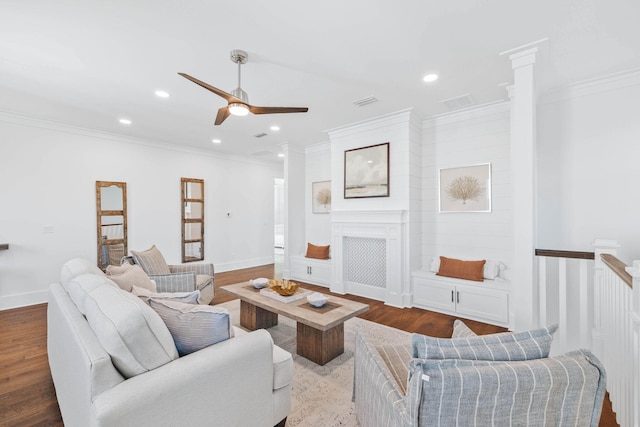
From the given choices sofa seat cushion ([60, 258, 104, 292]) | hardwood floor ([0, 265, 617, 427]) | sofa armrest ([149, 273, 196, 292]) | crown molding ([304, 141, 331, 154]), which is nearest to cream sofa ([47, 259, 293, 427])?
sofa seat cushion ([60, 258, 104, 292])

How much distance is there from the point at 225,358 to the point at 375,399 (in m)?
0.76

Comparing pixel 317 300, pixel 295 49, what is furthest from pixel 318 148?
pixel 317 300

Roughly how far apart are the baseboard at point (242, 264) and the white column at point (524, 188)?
5547mm

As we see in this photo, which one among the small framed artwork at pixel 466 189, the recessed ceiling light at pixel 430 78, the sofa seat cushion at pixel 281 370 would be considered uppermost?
the recessed ceiling light at pixel 430 78

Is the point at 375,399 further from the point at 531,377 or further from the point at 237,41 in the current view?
the point at 237,41

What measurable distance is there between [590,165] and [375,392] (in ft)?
11.3

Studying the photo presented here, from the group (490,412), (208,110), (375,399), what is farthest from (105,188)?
(490,412)

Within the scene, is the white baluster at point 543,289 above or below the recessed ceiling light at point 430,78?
below

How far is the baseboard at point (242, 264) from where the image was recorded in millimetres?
6355

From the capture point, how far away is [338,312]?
2.52 m

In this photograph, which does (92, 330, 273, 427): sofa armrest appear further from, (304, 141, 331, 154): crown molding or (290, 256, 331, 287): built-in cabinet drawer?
(304, 141, 331, 154): crown molding

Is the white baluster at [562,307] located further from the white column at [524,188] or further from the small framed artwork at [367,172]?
the small framed artwork at [367,172]

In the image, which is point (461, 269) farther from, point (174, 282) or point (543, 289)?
point (174, 282)

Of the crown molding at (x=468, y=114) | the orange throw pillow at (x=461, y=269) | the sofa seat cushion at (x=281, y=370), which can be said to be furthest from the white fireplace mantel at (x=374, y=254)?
the sofa seat cushion at (x=281, y=370)
